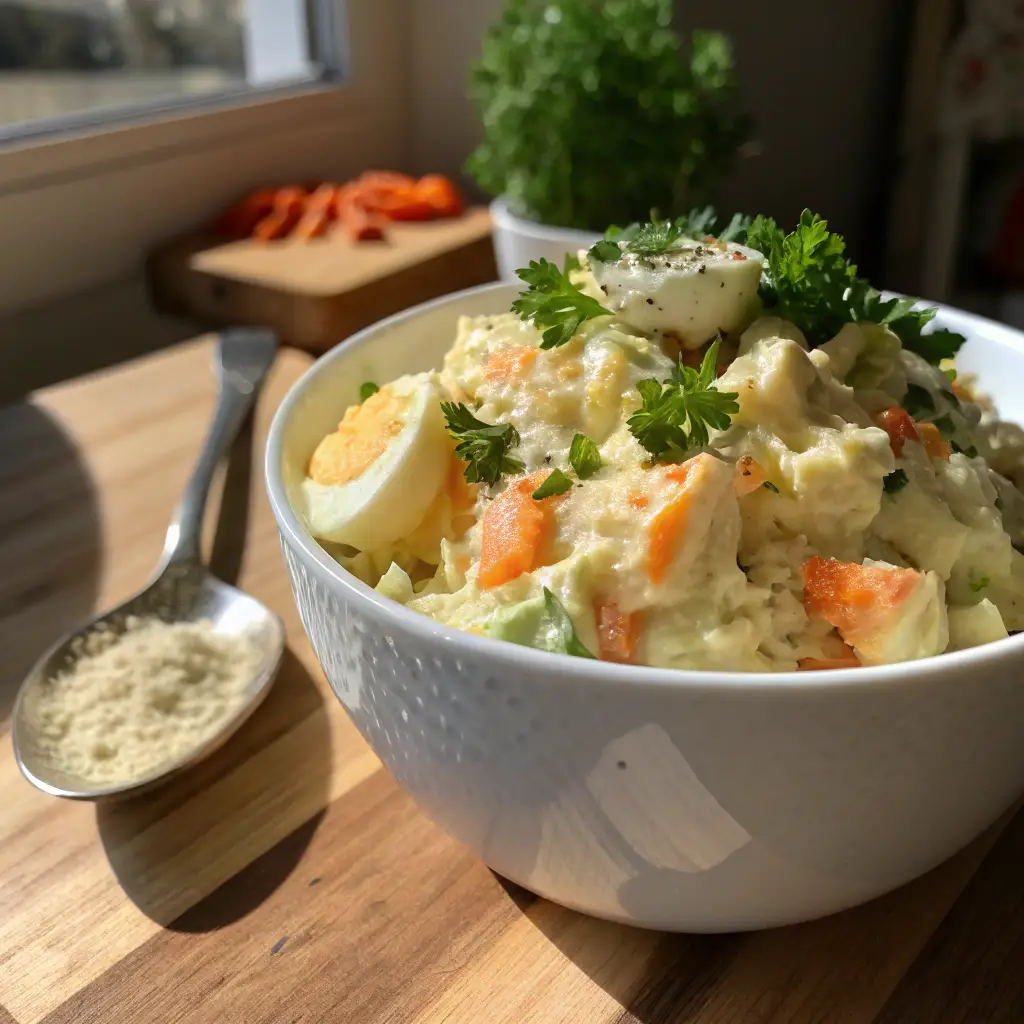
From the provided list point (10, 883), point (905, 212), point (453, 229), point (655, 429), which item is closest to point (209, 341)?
point (453, 229)

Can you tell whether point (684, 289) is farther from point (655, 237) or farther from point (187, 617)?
point (187, 617)

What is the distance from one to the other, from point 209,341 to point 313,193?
2.06 feet

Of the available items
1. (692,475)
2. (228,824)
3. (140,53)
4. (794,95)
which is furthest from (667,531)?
(794,95)

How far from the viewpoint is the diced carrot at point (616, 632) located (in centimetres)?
57

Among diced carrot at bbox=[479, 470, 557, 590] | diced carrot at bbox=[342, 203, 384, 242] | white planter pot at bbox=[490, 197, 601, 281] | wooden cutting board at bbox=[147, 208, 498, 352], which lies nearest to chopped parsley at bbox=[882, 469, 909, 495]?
diced carrot at bbox=[479, 470, 557, 590]

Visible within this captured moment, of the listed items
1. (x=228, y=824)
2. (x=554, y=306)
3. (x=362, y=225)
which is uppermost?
(x=554, y=306)

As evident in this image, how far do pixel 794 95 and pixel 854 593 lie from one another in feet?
7.54

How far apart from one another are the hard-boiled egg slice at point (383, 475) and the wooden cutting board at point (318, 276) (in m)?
0.96

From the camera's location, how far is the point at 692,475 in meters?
0.59

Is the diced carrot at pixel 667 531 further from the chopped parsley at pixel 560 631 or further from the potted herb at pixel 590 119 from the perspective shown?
the potted herb at pixel 590 119

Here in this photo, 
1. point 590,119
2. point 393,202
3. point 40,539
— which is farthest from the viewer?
point 393,202

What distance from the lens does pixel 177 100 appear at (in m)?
1.98

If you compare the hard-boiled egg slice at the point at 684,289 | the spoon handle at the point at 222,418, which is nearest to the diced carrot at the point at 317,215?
the spoon handle at the point at 222,418

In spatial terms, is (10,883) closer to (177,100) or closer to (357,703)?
(357,703)
